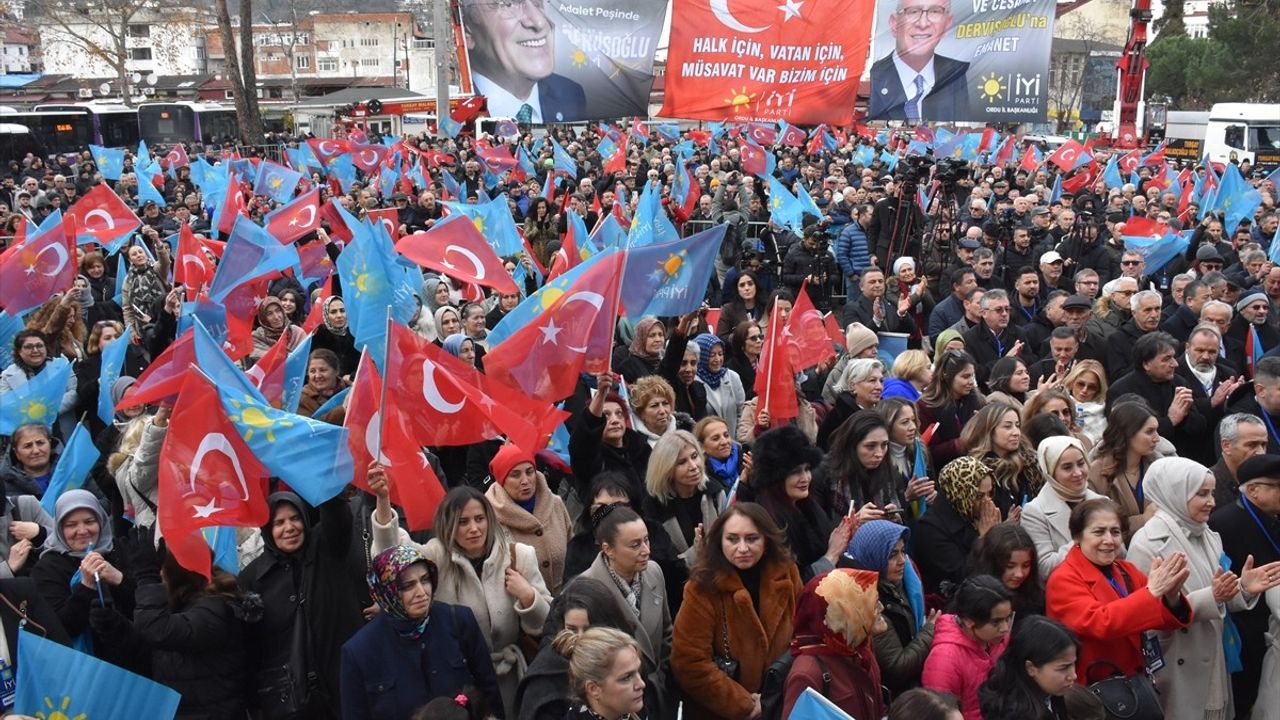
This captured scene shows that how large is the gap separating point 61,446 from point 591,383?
2.77 metres

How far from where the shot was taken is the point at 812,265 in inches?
427

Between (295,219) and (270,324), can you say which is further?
(295,219)

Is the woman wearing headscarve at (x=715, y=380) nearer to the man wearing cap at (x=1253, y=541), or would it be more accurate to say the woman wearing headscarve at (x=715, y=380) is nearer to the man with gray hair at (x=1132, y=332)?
the man with gray hair at (x=1132, y=332)

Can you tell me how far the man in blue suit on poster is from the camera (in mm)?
19812

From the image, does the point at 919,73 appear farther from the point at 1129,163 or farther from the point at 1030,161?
the point at 1129,163

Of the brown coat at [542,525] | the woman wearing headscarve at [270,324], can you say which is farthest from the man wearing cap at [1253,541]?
the woman wearing headscarve at [270,324]

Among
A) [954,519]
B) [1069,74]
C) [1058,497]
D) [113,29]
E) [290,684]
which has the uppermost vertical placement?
[113,29]

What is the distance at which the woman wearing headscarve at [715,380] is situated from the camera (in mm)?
7043

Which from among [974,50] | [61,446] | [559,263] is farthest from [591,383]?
[974,50]

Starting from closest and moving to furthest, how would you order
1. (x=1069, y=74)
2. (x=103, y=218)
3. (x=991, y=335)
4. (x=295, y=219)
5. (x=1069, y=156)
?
(x=991, y=335) < (x=295, y=219) < (x=103, y=218) < (x=1069, y=156) < (x=1069, y=74)

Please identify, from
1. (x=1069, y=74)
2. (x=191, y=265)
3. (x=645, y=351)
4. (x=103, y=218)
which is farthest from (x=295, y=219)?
(x=1069, y=74)

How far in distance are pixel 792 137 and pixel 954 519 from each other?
73.1 feet

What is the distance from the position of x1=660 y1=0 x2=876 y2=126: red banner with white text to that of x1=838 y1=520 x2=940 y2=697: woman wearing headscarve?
1604cm

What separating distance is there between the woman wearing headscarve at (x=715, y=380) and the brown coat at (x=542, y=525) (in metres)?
2.05
